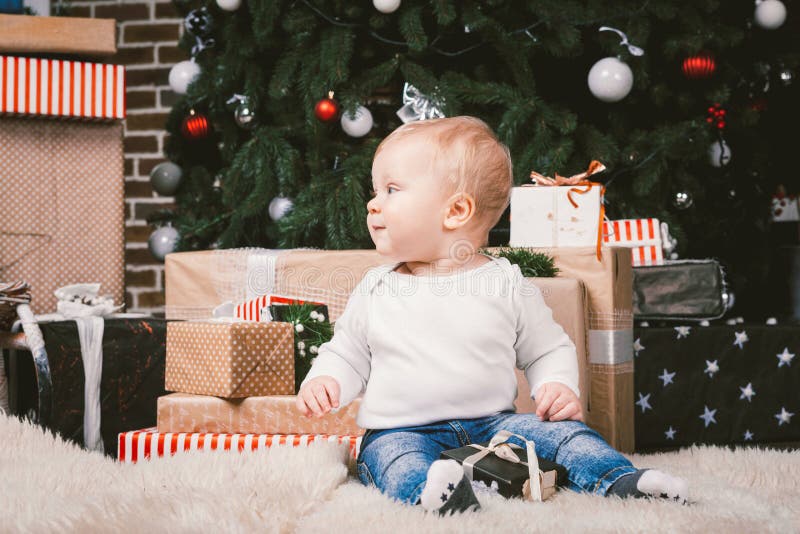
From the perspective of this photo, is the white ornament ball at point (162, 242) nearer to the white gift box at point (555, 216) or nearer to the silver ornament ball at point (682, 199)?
the white gift box at point (555, 216)

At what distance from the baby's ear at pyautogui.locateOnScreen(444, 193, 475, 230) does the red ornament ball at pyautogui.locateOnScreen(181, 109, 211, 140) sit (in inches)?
50.7

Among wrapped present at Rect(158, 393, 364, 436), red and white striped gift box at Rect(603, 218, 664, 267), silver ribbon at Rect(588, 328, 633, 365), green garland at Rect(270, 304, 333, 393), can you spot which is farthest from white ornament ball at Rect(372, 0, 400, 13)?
wrapped present at Rect(158, 393, 364, 436)

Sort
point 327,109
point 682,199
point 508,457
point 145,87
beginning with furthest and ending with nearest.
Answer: point 145,87, point 682,199, point 327,109, point 508,457

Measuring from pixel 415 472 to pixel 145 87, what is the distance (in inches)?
86.9

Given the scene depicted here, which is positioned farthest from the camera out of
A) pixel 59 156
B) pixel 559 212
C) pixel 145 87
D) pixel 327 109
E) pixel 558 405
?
pixel 145 87

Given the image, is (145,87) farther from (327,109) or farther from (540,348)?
(540,348)

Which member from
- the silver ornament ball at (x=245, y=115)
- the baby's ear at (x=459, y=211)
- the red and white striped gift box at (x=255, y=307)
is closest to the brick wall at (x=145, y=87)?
the silver ornament ball at (x=245, y=115)

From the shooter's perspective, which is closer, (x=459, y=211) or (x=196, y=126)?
(x=459, y=211)

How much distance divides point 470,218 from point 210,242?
126 cm

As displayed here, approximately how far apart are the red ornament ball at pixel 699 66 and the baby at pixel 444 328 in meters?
1.14

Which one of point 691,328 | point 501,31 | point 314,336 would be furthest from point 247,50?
point 691,328

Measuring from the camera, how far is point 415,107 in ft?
6.45

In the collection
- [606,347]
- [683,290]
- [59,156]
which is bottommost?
[606,347]

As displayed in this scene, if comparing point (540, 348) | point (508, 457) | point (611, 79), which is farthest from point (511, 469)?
point (611, 79)
